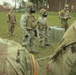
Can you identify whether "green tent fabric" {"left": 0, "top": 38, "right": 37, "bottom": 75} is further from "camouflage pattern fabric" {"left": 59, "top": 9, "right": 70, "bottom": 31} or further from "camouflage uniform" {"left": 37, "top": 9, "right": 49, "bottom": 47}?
"camouflage pattern fabric" {"left": 59, "top": 9, "right": 70, "bottom": 31}

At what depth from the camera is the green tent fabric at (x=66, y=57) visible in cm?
325

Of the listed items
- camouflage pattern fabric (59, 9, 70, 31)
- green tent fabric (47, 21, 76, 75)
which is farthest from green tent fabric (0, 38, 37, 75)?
camouflage pattern fabric (59, 9, 70, 31)

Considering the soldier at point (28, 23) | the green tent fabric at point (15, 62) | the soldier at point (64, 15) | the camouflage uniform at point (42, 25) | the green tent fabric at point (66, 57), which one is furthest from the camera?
the soldier at point (64, 15)

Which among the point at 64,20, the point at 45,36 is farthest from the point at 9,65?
the point at 64,20

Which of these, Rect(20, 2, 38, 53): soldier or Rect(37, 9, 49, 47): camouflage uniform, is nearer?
Rect(20, 2, 38, 53): soldier

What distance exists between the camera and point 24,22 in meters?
8.93

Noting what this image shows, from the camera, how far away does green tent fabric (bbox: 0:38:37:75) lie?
2.26 meters

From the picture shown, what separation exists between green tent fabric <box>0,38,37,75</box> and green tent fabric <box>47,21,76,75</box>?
0.79m

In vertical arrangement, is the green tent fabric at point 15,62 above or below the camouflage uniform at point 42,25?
above

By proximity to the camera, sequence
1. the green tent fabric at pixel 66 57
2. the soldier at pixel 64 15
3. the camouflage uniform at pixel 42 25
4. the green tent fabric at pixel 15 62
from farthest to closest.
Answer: the soldier at pixel 64 15
the camouflage uniform at pixel 42 25
the green tent fabric at pixel 66 57
the green tent fabric at pixel 15 62

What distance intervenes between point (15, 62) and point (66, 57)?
1124 millimetres

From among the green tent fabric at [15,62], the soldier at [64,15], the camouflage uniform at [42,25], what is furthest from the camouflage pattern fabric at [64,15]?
the green tent fabric at [15,62]

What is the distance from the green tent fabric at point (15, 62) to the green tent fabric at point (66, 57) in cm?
79

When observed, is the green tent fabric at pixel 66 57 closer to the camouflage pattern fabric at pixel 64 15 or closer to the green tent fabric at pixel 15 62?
the green tent fabric at pixel 15 62
